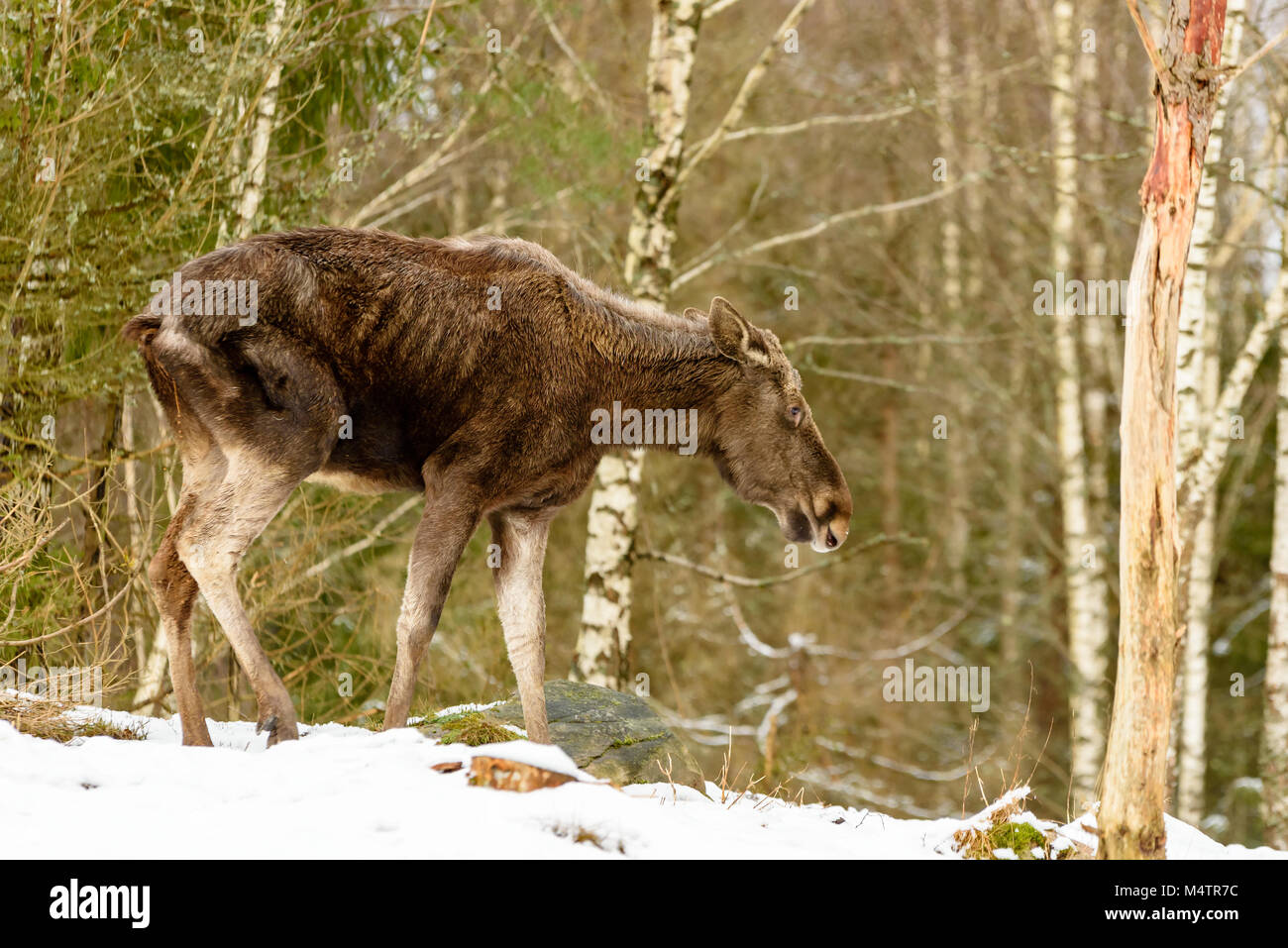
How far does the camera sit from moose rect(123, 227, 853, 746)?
6348 mm

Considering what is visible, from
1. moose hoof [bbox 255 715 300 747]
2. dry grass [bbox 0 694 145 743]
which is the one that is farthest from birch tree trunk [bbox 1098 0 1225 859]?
dry grass [bbox 0 694 145 743]

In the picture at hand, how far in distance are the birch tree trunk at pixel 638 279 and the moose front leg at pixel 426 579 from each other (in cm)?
465

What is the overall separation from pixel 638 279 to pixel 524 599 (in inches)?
205

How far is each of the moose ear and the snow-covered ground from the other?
8.67ft

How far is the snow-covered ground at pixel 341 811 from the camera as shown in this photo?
453 cm

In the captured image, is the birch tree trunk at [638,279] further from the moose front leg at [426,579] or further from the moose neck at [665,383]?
the moose front leg at [426,579]

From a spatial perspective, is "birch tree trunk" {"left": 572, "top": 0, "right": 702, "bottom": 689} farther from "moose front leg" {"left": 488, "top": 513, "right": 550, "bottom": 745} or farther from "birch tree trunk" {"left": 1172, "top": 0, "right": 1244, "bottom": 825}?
"birch tree trunk" {"left": 1172, "top": 0, "right": 1244, "bottom": 825}

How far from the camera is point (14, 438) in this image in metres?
8.35

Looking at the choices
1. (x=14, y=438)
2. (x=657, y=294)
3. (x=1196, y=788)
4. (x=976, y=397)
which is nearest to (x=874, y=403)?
(x=976, y=397)

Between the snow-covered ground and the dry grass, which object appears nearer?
the snow-covered ground

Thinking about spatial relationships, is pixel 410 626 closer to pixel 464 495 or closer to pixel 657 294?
pixel 464 495

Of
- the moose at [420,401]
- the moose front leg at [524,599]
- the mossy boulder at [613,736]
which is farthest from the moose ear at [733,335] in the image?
the mossy boulder at [613,736]
